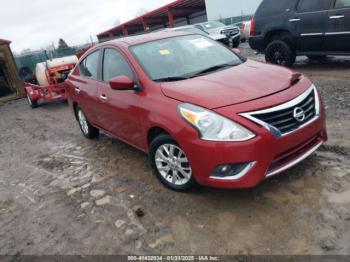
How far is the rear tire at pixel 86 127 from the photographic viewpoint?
6.11 m

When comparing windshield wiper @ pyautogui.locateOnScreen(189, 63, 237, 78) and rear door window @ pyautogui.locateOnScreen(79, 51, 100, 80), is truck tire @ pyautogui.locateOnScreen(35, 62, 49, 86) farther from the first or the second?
windshield wiper @ pyautogui.locateOnScreen(189, 63, 237, 78)

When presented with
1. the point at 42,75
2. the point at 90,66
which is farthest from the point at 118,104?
the point at 42,75

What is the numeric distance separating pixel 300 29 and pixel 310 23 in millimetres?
285

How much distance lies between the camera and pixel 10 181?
5051mm

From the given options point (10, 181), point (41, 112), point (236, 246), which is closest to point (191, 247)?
point (236, 246)

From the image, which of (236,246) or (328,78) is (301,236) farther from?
(328,78)

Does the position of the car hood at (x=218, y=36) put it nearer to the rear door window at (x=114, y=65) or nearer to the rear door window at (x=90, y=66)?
the rear door window at (x=90, y=66)

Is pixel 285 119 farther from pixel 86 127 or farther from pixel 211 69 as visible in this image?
pixel 86 127

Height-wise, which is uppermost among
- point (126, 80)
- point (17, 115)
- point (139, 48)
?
point (139, 48)

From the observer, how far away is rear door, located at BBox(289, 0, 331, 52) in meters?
7.93

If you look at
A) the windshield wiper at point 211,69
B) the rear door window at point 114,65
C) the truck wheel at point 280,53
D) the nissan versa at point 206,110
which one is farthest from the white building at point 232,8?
the windshield wiper at point 211,69

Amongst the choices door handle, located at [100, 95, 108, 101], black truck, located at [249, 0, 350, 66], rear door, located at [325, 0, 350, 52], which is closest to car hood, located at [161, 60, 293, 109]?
door handle, located at [100, 95, 108, 101]

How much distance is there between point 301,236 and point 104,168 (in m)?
2.94

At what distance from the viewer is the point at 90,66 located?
537cm
